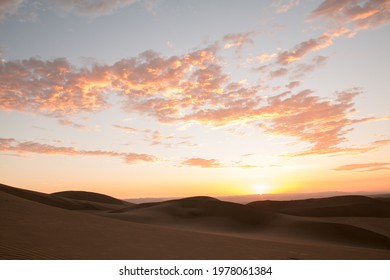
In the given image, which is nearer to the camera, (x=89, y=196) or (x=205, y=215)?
(x=205, y=215)

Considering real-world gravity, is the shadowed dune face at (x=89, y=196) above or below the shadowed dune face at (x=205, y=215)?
above

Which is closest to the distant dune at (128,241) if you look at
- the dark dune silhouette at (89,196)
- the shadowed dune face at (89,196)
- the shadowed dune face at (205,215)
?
the shadowed dune face at (205,215)

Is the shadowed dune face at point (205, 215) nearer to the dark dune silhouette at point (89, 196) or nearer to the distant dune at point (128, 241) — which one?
the distant dune at point (128, 241)

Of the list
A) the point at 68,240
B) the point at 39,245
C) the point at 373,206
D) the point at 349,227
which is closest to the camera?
the point at 39,245

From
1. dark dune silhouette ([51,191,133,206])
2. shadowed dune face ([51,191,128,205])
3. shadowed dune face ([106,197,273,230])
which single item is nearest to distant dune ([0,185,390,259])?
shadowed dune face ([106,197,273,230])

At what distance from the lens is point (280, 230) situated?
2431 centimetres

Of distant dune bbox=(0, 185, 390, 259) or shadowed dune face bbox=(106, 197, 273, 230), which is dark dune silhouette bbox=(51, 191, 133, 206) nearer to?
shadowed dune face bbox=(106, 197, 273, 230)

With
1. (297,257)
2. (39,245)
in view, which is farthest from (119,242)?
(297,257)

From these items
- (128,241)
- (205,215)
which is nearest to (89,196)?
(205,215)

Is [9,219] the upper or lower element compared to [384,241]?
upper

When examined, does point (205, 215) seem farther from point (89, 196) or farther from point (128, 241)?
point (89, 196)

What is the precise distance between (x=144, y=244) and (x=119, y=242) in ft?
2.88

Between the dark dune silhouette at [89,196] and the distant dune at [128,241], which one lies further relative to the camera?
the dark dune silhouette at [89,196]

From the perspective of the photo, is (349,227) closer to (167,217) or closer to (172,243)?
(167,217)
